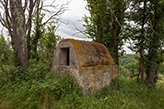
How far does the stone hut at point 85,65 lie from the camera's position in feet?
11.6

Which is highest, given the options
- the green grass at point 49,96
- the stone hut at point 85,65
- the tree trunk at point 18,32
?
the tree trunk at point 18,32

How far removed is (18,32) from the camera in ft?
12.8

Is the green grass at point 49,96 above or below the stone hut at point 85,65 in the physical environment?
below

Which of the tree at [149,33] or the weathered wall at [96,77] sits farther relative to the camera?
the tree at [149,33]

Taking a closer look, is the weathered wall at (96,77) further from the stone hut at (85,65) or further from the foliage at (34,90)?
the foliage at (34,90)

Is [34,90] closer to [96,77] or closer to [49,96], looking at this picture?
[49,96]

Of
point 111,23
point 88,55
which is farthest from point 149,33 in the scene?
point 88,55

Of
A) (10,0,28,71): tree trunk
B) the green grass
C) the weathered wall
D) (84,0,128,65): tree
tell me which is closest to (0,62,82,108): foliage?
the green grass

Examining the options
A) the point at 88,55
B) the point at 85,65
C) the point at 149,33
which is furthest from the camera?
the point at 149,33

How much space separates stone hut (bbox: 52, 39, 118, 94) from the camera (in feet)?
11.6

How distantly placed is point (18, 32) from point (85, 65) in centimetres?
328

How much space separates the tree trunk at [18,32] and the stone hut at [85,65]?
1.51m

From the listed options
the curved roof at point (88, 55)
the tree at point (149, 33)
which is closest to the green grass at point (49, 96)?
the curved roof at point (88, 55)

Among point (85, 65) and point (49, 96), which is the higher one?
point (85, 65)
